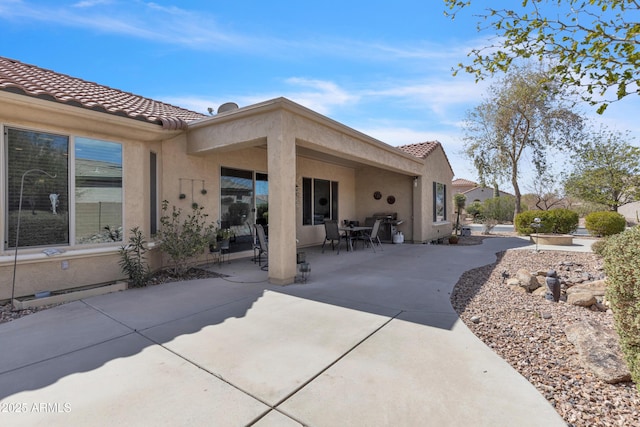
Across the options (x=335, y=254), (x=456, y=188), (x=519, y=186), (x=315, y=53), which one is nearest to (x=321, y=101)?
(x=315, y=53)

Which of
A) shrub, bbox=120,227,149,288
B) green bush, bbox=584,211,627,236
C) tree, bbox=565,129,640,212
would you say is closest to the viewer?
shrub, bbox=120,227,149,288

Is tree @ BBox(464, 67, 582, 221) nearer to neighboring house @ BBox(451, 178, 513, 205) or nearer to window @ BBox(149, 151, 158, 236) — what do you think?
window @ BBox(149, 151, 158, 236)

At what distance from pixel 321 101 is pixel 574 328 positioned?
8249mm

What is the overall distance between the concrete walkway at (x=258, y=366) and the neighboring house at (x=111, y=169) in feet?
3.38

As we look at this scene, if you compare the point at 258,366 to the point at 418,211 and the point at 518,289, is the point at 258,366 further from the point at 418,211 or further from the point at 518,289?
the point at 418,211

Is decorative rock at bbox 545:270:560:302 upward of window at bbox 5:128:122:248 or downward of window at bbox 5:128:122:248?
downward

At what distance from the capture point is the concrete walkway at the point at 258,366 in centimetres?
215

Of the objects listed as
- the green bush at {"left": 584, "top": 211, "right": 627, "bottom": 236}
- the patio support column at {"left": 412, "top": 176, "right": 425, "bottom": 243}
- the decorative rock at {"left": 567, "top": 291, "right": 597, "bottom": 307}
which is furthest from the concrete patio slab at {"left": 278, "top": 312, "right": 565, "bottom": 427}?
the green bush at {"left": 584, "top": 211, "right": 627, "bottom": 236}

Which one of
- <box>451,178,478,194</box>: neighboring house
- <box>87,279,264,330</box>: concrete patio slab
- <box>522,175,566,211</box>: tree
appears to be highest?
<box>451,178,478,194</box>: neighboring house

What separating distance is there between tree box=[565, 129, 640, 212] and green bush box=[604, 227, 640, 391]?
51.8 feet

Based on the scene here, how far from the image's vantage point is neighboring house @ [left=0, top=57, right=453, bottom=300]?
4.75 metres

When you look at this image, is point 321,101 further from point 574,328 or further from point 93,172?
point 574,328

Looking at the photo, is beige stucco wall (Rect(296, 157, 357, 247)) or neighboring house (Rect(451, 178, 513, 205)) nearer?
beige stucco wall (Rect(296, 157, 357, 247))

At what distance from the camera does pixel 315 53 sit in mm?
7777
